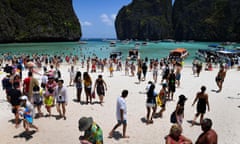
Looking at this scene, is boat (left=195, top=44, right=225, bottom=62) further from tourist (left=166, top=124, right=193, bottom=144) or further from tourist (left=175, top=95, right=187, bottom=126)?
tourist (left=166, top=124, right=193, bottom=144)

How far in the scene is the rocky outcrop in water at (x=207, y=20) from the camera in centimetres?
14975

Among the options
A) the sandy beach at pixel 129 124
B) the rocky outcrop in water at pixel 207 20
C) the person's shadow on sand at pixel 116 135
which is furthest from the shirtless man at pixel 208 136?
the rocky outcrop in water at pixel 207 20

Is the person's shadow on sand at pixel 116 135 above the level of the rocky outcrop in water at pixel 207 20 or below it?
below

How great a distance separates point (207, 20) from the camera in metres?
164

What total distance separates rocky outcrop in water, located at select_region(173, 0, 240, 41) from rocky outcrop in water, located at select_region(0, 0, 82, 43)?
8610cm

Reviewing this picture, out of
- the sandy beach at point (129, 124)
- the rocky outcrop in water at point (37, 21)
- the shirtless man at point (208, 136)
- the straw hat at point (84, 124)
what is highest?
the rocky outcrop in water at point (37, 21)

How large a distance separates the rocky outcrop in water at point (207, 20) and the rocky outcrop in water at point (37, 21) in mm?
86104

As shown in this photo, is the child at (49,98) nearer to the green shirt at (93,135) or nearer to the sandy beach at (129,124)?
the sandy beach at (129,124)

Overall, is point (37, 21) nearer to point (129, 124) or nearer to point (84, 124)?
point (129, 124)

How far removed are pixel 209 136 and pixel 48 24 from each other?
395 feet

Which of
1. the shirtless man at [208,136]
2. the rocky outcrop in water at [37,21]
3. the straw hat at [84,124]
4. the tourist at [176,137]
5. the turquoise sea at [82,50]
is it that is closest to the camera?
the straw hat at [84,124]

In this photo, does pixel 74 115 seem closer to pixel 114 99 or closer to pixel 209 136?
pixel 114 99

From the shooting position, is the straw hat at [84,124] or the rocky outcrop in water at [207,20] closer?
the straw hat at [84,124]

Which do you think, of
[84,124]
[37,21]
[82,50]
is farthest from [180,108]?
[37,21]
